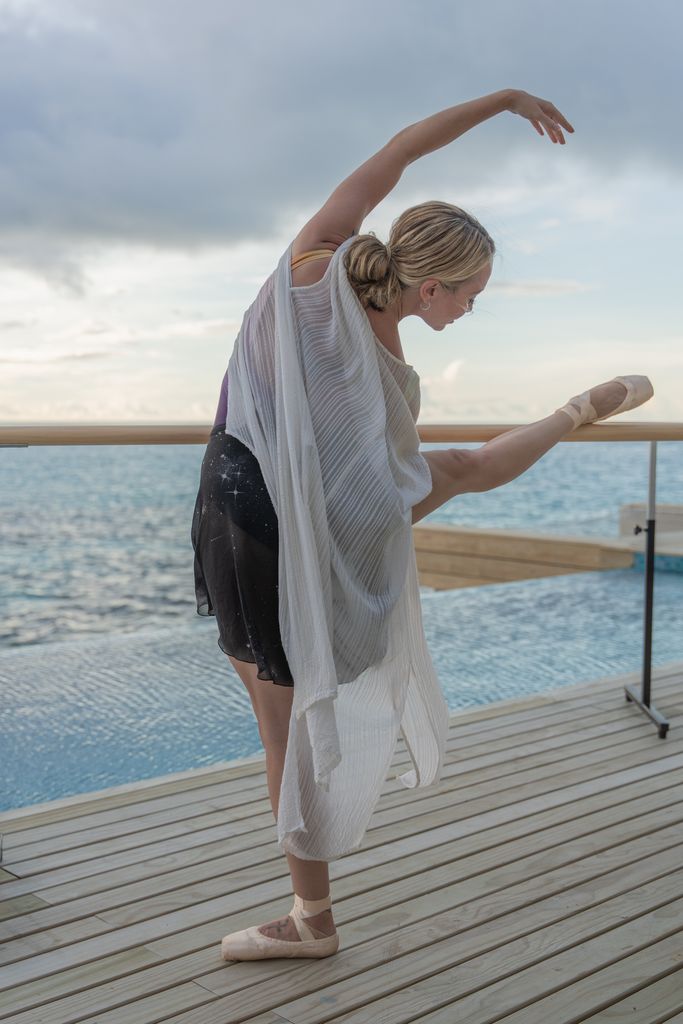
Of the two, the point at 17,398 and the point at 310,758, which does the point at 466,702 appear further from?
the point at 17,398

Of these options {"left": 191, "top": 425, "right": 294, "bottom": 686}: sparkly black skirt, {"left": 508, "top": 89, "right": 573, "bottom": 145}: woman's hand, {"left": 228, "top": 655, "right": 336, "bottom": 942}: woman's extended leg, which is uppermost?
{"left": 508, "top": 89, "right": 573, "bottom": 145}: woman's hand

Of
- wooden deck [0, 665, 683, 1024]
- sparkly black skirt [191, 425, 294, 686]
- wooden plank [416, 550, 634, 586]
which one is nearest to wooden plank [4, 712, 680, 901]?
wooden deck [0, 665, 683, 1024]

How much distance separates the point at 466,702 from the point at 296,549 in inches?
105

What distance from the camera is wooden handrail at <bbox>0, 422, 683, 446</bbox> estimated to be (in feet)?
6.09

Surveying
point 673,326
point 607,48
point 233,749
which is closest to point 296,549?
point 233,749

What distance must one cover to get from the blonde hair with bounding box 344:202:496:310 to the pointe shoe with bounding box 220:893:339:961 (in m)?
0.96

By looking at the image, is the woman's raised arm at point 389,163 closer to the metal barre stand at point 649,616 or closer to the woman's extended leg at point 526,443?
the woman's extended leg at point 526,443

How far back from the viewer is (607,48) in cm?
1773

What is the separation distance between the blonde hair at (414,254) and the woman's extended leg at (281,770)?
0.62m

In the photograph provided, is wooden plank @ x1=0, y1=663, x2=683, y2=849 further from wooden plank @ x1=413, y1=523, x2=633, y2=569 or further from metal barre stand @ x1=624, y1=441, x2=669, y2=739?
wooden plank @ x1=413, y1=523, x2=633, y2=569

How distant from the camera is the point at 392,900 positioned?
1826 millimetres

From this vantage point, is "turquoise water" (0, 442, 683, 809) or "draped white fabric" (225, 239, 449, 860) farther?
"turquoise water" (0, 442, 683, 809)

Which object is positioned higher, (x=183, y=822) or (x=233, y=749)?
(x=183, y=822)

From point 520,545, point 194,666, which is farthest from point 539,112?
point 520,545
